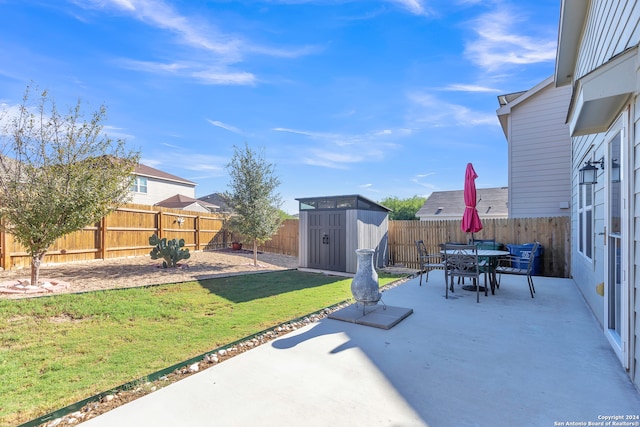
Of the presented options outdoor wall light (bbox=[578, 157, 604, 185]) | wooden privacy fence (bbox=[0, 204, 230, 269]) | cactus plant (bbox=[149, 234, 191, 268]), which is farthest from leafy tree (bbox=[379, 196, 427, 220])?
outdoor wall light (bbox=[578, 157, 604, 185])

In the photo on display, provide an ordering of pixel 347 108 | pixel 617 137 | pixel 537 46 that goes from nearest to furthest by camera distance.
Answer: pixel 617 137 → pixel 537 46 → pixel 347 108

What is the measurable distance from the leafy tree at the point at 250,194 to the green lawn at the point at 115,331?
11.2ft

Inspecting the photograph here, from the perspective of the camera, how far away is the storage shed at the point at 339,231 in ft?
28.9

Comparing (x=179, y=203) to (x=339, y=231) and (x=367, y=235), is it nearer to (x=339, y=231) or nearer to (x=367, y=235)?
(x=339, y=231)

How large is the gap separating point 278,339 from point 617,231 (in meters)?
3.59

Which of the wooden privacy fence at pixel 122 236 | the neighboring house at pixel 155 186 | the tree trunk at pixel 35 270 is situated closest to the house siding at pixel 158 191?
the neighboring house at pixel 155 186

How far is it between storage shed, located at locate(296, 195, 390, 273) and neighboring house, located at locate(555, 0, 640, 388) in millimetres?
5189

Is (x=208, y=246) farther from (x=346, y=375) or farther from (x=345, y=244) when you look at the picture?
(x=346, y=375)

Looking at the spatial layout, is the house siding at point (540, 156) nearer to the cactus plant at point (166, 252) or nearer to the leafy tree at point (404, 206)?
the cactus plant at point (166, 252)

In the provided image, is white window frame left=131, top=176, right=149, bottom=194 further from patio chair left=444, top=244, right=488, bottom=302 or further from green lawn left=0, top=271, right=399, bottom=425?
patio chair left=444, top=244, right=488, bottom=302

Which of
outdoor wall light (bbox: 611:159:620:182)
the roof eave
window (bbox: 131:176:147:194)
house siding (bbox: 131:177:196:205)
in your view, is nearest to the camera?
outdoor wall light (bbox: 611:159:620:182)

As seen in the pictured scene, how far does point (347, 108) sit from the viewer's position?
11266 mm

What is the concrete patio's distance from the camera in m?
1.89

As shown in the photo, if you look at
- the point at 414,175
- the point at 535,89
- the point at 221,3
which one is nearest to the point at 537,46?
the point at 535,89
